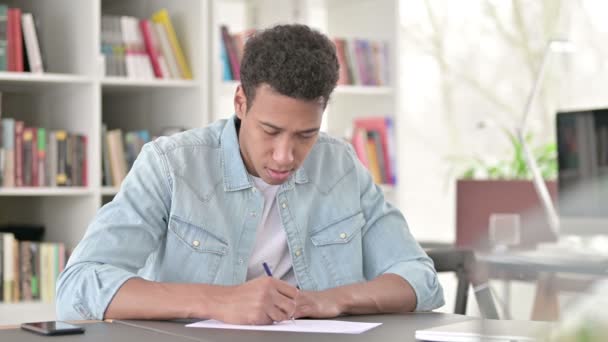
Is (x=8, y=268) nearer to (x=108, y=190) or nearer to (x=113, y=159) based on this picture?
(x=108, y=190)

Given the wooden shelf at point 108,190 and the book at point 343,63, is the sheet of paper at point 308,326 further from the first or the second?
the book at point 343,63

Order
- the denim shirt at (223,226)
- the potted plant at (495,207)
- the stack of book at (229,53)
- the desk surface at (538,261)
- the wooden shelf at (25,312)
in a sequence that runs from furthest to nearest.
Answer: the potted plant at (495,207)
the stack of book at (229,53)
the wooden shelf at (25,312)
the desk surface at (538,261)
the denim shirt at (223,226)

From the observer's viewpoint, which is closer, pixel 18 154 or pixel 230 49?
pixel 18 154

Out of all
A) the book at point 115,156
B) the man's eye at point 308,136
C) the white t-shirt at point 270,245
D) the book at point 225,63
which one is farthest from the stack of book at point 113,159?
the man's eye at point 308,136

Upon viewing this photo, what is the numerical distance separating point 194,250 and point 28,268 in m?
1.66

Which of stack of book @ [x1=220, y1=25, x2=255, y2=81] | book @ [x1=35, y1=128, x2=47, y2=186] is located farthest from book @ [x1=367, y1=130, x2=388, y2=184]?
book @ [x1=35, y1=128, x2=47, y2=186]

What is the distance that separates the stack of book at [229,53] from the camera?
3465mm

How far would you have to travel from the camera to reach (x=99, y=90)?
124 inches

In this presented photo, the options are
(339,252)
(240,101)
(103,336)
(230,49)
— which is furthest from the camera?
(230,49)

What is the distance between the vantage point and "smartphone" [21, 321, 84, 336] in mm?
1202

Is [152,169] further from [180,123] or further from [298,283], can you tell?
[180,123]

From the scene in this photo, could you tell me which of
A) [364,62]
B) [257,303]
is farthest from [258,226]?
[364,62]

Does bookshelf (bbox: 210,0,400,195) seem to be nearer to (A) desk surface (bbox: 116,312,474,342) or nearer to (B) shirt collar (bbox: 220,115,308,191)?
(B) shirt collar (bbox: 220,115,308,191)

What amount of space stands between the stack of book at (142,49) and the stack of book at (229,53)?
16 cm
